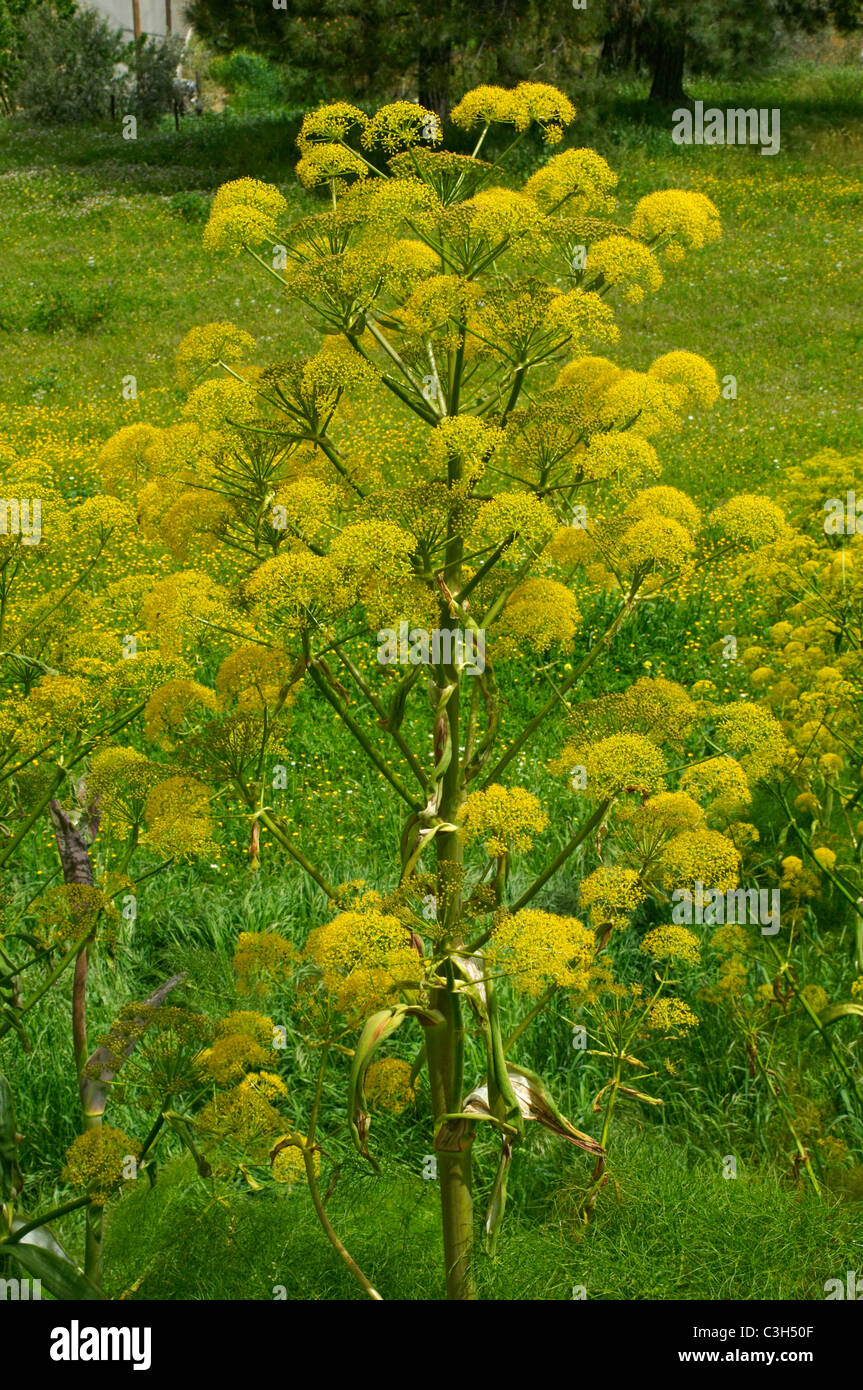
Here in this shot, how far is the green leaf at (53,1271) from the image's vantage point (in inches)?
95.9

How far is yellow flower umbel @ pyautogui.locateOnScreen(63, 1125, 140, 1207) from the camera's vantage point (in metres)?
2.37

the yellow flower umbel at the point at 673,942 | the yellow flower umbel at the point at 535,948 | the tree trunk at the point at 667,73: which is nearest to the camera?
the yellow flower umbel at the point at 535,948

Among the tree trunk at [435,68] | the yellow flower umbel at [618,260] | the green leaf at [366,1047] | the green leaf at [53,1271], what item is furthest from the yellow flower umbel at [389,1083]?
the tree trunk at [435,68]

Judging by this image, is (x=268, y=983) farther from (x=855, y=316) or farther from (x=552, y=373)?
(x=855, y=316)

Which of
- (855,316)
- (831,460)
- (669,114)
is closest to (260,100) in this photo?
(669,114)

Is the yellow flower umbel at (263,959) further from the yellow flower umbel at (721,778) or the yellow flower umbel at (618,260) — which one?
the yellow flower umbel at (618,260)

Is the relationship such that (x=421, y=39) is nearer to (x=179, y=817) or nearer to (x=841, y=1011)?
(x=841, y=1011)

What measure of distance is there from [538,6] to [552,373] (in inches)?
319

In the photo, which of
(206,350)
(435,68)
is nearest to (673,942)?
(206,350)

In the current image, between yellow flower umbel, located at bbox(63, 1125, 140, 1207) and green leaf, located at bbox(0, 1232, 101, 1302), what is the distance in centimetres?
16

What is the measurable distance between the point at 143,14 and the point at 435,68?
769 inches

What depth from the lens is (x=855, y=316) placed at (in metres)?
13.0

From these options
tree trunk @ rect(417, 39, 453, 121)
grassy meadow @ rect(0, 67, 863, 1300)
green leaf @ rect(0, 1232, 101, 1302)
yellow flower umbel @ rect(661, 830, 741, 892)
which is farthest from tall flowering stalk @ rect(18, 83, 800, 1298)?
tree trunk @ rect(417, 39, 453, 121)

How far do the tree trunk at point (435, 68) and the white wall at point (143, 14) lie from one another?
55.5 ft
